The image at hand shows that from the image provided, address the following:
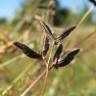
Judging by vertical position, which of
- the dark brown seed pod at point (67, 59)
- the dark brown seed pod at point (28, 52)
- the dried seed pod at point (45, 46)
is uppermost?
the dark brown seed pod at point (28, 52)

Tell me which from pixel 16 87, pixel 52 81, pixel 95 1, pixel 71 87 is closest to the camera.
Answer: pixel 95 1

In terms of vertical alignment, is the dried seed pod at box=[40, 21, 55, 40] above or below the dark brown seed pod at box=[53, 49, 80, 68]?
above

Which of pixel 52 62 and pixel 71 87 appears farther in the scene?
pixel 71 87

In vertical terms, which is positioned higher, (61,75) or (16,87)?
(16,87)

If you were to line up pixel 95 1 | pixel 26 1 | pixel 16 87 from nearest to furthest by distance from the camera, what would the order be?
pixel 95 1 → pixel 16 87 → pixel 26 1

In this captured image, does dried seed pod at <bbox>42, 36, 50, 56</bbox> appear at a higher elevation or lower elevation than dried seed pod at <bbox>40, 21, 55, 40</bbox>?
lower

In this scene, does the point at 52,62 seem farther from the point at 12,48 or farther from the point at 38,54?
the point at 12,48

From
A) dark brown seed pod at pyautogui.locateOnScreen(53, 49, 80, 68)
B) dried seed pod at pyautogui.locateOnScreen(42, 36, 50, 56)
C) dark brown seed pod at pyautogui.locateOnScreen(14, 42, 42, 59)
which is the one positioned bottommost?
dark brown seed pod at pyautogui.locateOnScreen(53, 49, 80, 68)

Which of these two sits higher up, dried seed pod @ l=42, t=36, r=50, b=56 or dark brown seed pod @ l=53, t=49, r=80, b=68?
dried seed pod @ l=42, t=36, r=50, b=56

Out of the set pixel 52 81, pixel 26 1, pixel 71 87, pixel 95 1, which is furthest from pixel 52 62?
pixel 26 1

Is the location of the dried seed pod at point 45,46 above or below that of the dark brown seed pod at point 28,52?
below

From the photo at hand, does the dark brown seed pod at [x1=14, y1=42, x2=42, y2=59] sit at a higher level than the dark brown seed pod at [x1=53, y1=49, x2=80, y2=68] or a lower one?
higher
